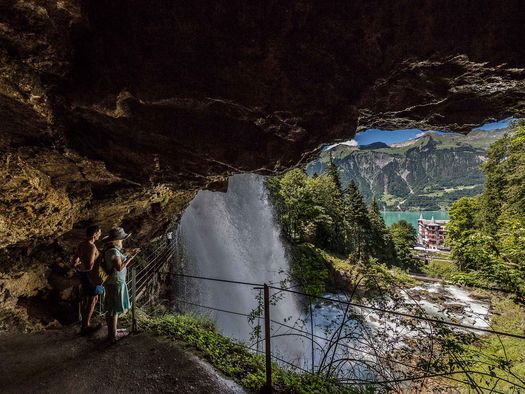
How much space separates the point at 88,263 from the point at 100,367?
4.97ft

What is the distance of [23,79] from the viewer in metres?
3.10

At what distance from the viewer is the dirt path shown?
3342 millimetres

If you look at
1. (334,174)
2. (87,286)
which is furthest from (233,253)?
(334,174)

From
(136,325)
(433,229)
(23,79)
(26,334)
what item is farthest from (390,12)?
(433,229)

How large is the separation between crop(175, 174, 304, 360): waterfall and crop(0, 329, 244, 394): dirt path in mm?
7022

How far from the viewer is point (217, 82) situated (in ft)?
11.4

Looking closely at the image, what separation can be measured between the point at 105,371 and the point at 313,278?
16.4ft

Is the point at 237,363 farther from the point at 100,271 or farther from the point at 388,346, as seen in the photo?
the point at 100,271

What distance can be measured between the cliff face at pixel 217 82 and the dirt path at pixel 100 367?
1.75m

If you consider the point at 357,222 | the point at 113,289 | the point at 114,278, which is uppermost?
the point at 114,278

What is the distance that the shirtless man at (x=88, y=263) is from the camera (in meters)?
4.39

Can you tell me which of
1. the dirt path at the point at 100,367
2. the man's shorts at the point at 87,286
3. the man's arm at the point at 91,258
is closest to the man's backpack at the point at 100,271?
the man's arm at the point at 91,258

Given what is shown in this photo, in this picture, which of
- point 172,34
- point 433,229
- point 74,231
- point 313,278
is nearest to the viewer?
point 172,34

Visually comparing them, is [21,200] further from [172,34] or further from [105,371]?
[172,34]
